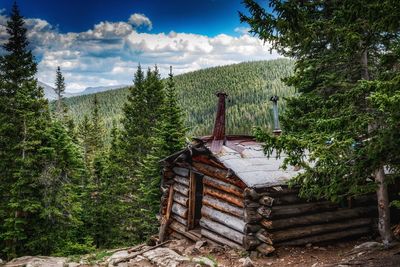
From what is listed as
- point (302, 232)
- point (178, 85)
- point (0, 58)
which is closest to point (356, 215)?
point (302, 232)

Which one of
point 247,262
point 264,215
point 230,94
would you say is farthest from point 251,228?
point 230,94

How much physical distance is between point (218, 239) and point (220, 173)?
2.15 metres

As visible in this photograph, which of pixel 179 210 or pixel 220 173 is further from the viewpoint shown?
pixel 179 210

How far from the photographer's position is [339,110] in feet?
24.5

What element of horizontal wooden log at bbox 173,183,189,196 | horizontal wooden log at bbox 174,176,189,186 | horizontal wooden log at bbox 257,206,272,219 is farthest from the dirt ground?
horizontal wooden log at bbox 174,176,189,186

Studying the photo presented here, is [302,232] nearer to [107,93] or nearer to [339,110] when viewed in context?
[339,110]

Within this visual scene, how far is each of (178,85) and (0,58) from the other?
14246cm

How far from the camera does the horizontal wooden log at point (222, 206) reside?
10.8 meters

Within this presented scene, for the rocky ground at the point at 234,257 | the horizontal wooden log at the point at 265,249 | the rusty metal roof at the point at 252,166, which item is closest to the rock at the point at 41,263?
the rocky ground at the point at 234,257

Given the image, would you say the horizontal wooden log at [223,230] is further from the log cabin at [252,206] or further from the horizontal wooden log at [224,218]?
the horizontal wooden log at [224,218]

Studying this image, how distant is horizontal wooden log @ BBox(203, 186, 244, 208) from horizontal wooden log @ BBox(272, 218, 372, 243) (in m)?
1.36

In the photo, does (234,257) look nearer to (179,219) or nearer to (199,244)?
(199,244)

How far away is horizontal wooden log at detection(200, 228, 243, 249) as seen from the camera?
10855 millimetres

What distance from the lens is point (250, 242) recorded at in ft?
32.6
